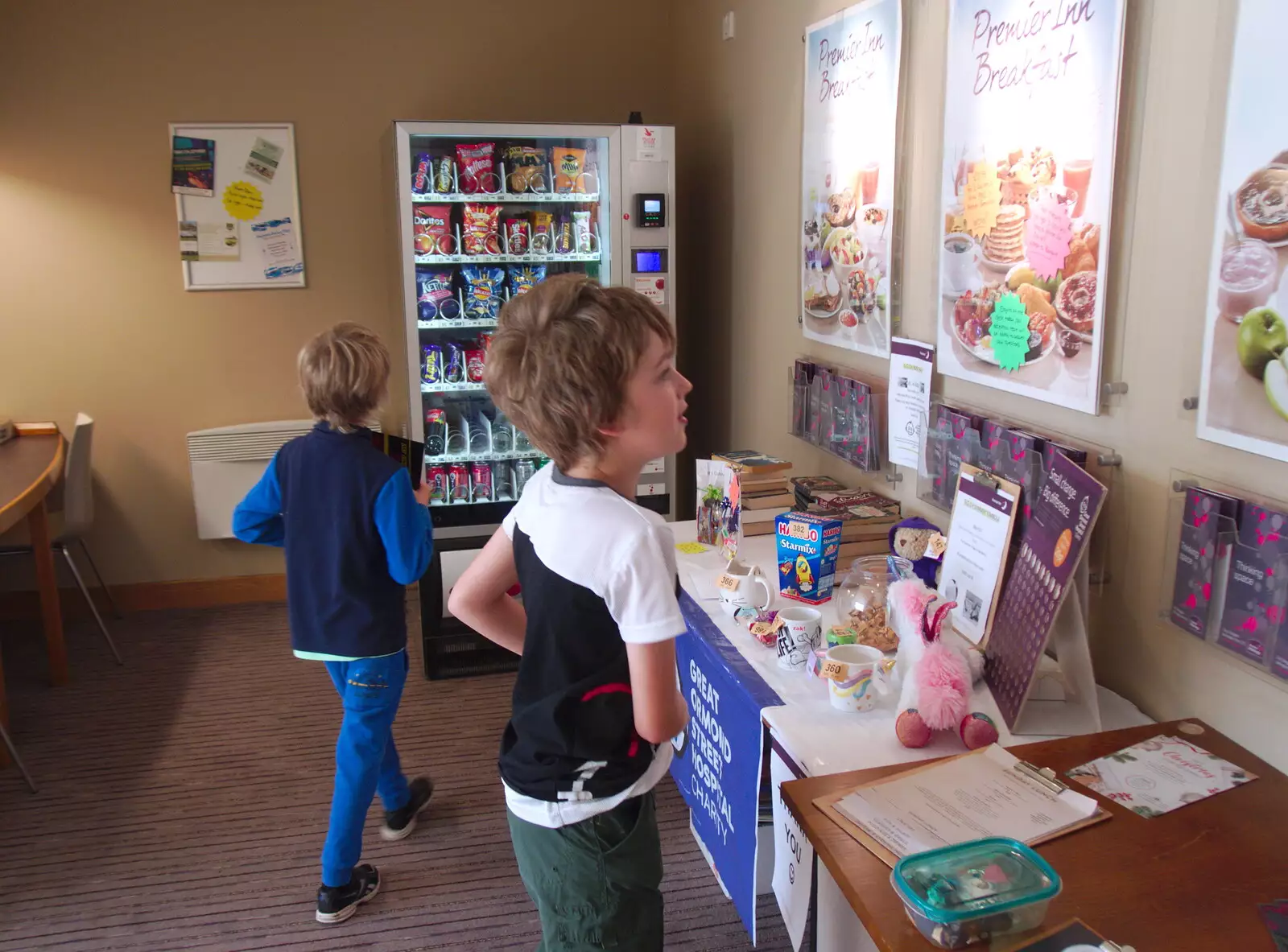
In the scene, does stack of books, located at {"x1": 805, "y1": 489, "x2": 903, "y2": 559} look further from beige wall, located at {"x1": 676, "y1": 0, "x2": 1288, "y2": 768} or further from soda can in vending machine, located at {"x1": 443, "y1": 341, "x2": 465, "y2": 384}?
soda can in vending machine, located at {"x1": 443, "y1": 341, "x2": 465, "y2": 384}

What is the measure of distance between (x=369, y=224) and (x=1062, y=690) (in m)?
3.43

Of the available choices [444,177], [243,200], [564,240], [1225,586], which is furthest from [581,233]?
[1225,586]

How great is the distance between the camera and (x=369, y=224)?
413 centimetres

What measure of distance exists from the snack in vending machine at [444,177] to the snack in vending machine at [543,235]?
32cm

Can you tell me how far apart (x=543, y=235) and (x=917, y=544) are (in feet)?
6.52

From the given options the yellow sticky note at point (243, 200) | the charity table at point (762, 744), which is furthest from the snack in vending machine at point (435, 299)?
the charity table at point (762, 744)

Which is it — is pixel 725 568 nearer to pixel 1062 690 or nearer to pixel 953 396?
pixel 953 396

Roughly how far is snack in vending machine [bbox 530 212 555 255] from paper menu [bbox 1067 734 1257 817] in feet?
8.68

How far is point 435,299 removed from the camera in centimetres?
346

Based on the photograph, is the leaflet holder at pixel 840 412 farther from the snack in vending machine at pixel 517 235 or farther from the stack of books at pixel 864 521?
the snack in vending machine at pixel 517 235

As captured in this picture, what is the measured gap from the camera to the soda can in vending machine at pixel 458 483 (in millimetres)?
3641

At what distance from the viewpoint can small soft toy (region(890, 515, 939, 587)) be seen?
204cm

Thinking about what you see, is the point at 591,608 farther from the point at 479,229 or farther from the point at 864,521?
the point at 479,229

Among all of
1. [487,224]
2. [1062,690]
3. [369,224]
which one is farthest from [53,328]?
[1062,690]
